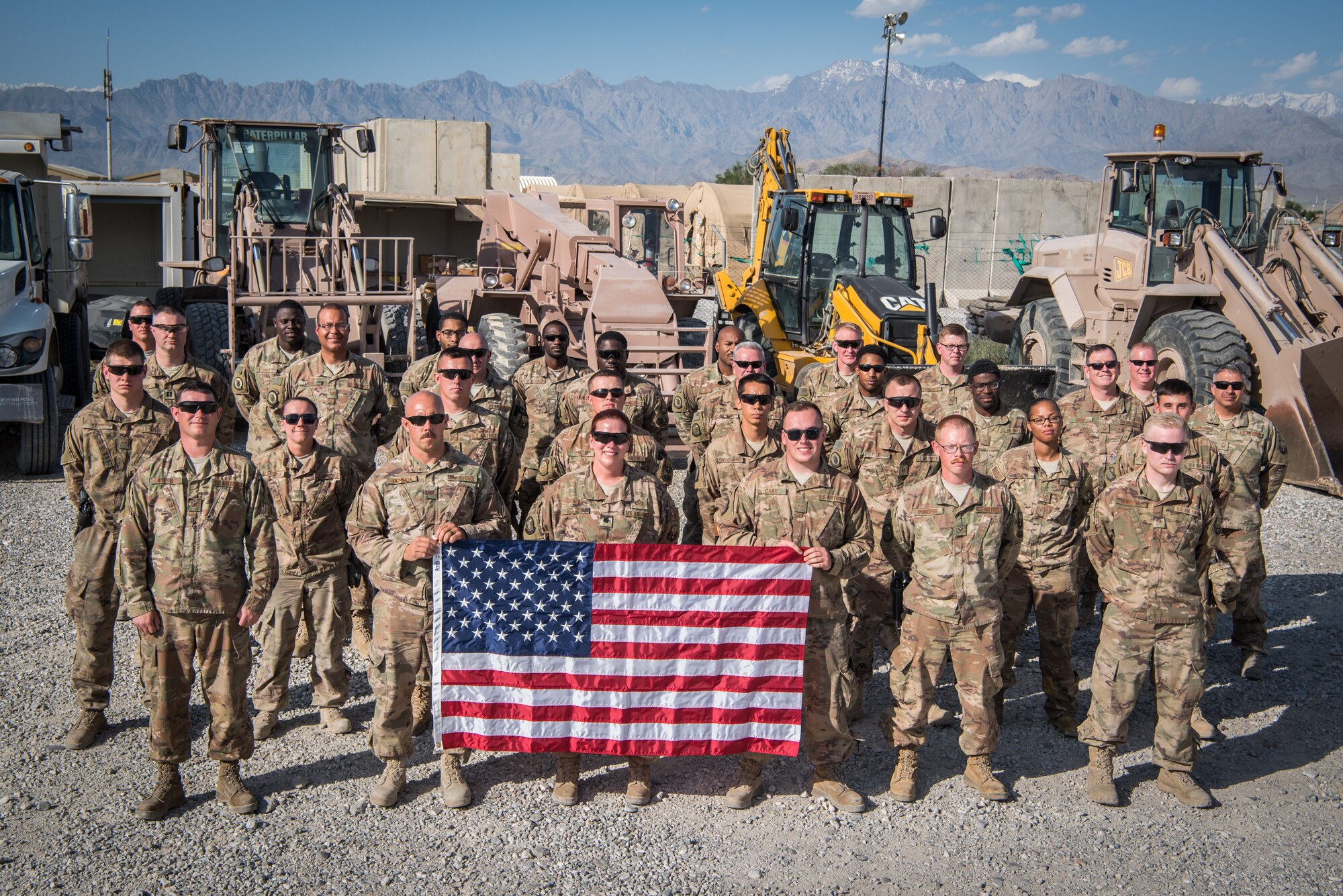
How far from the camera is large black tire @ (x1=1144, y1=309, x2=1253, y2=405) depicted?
10.2 m

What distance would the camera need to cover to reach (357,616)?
20.5 ft

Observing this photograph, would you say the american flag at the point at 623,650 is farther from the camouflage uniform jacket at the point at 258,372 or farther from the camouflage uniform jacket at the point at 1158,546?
the camouflage uniform jacket at the point at 258,372

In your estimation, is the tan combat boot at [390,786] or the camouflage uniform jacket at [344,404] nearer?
the tan combat boot at [390,786]

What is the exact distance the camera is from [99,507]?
5555 millimetres

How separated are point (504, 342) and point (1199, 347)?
6.83 meters

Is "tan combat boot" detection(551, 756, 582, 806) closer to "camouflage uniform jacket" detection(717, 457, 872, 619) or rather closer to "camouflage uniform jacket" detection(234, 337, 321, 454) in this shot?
"camouflage uniform jacket" detection(717, 457, 872, 619)

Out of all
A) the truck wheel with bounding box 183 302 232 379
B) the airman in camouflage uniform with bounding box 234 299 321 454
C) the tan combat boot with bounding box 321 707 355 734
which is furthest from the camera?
the truck wheel with bounding box 183 302 232 379

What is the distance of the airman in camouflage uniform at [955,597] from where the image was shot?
5047 mm

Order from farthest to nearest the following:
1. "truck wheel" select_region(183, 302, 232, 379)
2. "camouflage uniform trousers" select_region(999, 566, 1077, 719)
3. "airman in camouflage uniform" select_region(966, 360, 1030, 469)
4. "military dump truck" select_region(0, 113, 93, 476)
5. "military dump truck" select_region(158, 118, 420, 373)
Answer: "truck wheel" select_region(183, 302, 232, 379)
"military dump truck" select_region(158, 118, 420, 373)
"military dump truck" select_region(0, 113, 93, 476)
"airman in camouflage uniform" select_region(966, 360, 1030, 469)
"camouflage uniform trousers" select_region(999, 566, 1077, 719)

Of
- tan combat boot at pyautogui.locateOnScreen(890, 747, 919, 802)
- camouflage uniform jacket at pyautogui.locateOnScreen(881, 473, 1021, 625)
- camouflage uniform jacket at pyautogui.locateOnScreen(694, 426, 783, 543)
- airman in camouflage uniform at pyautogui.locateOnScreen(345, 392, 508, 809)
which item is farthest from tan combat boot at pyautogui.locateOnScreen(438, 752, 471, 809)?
camouflage uniform jacket at pyautogui.locateOnScreen(881, 473, 1021, 625)

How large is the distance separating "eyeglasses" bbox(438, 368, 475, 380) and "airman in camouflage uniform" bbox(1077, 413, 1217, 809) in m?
3.37

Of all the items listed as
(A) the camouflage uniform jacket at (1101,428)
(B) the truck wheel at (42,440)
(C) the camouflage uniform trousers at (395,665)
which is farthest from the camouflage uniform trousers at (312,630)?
(B) the truck wheel at (42,440)

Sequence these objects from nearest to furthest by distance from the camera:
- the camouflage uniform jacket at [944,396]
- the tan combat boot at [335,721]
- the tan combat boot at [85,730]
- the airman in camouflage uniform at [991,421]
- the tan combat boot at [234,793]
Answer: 1. the tan combat boot at [234,793]
2. the tan combat boot at [85,730]
3. the tan combat boot at [335,721]
4. the airman in camouflage uniform at [991,421]
5. the camouflage uniform jacket at [944,396]

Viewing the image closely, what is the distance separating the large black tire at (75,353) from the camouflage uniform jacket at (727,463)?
8.65 meters
